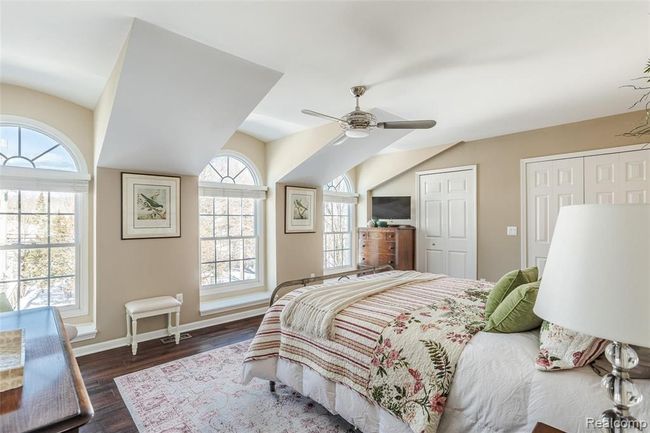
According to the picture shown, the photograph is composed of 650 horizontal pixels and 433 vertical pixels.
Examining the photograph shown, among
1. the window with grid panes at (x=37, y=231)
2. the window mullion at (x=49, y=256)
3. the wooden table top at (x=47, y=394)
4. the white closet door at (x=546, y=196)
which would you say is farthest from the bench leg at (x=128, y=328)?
the white closet door at (x=546, y=196)

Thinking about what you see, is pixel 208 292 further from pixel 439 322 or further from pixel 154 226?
pixel 439 322

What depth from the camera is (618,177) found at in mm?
3797

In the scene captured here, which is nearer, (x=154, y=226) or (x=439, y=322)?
(x=439, y=322)

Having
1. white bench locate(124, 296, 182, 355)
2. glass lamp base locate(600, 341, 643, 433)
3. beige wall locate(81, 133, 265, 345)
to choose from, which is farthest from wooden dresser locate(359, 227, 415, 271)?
glass lamp base locate(600, 341, 643, 433)

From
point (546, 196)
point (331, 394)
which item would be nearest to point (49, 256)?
point (331, 394)

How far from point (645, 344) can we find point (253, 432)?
2099 millimetres

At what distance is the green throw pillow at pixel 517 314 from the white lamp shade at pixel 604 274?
2.62 ft

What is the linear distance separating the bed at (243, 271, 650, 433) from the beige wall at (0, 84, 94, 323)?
2512 mm

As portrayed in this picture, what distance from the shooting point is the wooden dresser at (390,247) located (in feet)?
17.7

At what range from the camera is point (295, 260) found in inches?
200

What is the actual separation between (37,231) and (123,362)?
63.5 inches

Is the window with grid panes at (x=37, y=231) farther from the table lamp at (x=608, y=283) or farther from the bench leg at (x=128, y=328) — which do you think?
the table lamp at (x=608, y=283)

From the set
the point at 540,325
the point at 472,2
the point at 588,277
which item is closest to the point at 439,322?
the point at 540,325

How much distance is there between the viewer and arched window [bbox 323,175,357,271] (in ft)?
→ 20.0
